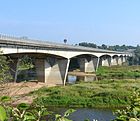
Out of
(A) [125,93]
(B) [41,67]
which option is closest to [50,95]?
(A) [125,93]

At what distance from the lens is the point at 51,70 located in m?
55.8

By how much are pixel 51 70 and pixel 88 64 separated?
30629 mm

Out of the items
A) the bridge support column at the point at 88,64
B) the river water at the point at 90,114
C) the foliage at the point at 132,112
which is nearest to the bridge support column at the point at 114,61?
the bridge support column at the point at 88,64

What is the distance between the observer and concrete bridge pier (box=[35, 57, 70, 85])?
52.8 meters

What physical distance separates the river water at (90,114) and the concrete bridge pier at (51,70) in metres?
20.2

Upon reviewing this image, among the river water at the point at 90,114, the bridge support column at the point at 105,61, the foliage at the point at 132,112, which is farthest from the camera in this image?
the bridge support column at the point at 105,61

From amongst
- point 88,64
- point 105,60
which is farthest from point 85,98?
point 105,60

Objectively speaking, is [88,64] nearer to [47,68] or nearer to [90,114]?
[47,68]

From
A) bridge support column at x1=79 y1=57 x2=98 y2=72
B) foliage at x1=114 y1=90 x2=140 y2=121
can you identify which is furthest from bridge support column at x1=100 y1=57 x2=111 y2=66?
foliage at x1=114 y1=90 x2=140 y2=121

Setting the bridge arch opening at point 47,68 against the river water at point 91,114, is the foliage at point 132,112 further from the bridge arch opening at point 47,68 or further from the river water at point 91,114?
the bridge arch opening at point 47,68

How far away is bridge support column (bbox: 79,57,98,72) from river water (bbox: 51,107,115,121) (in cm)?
5095

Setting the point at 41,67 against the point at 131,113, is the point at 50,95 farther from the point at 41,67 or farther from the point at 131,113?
the point at 131,113

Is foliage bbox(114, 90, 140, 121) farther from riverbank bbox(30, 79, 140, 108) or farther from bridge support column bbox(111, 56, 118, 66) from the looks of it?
bridge support column bbox(111, 56, 118, 66)

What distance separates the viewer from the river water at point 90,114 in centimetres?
2672
